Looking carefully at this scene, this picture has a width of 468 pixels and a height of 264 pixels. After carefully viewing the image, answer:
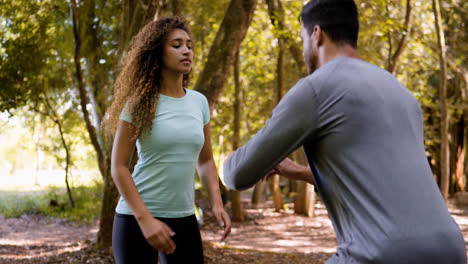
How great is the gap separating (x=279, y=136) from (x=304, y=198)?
1137 cm

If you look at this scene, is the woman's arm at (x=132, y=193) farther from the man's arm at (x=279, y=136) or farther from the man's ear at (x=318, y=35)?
the man's ear at (x=318, y=35)

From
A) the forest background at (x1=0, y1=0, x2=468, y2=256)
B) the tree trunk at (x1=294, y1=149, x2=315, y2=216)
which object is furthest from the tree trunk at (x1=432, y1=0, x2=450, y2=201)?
the tree trunk at (x1=294, y1=149, x2=315, y2=216)

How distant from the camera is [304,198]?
12586mm

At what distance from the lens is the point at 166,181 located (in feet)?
7.98

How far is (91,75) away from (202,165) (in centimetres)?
655

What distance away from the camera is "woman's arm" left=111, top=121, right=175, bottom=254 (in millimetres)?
2166

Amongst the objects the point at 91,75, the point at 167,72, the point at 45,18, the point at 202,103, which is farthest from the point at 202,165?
the point at 45,18

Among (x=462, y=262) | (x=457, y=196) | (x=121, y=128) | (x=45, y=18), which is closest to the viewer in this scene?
(x=462, y=262)

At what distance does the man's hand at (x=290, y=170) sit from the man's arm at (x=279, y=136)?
261 mm

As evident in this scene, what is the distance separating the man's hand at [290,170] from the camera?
183 centimetres

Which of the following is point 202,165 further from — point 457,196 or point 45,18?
point 457,196

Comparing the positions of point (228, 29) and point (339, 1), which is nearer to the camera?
point (339, 1)

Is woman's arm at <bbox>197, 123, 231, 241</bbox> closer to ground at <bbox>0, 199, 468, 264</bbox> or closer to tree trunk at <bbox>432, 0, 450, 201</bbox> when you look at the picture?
ground at <bbox>0, 199, 468, 264</bbox>

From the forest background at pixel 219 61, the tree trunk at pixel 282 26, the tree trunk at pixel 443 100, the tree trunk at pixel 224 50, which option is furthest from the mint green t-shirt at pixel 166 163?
the tree trunk at pixel 443 100
